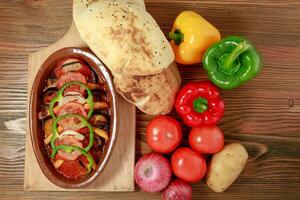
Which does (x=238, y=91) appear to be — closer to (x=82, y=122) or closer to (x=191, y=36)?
(x=191, y=36)

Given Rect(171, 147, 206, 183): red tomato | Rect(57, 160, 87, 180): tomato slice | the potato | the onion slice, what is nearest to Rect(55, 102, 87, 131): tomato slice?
the onion slice

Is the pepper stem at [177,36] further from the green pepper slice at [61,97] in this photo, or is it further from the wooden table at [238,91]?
the green pepper slice at [61,97]

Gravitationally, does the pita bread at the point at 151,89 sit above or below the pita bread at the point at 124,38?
below

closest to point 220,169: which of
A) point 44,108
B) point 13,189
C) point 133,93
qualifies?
point 133,93

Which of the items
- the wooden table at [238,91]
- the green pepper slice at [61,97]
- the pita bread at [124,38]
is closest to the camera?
the pita bread at [124,38]

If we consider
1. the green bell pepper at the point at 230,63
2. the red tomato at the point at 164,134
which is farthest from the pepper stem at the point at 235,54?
the red tomato at the point at 164,134
